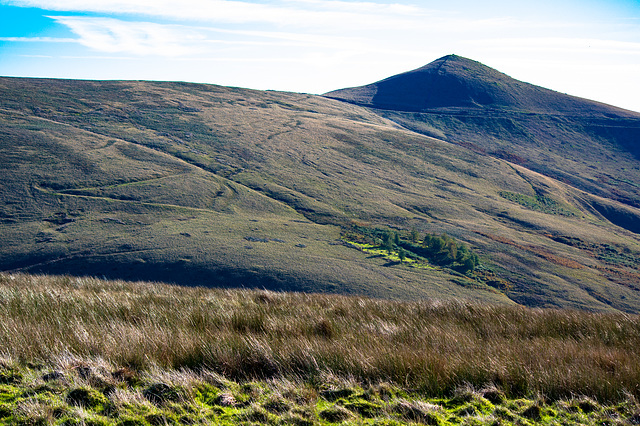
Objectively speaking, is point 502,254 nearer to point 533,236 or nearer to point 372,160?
point 533,236

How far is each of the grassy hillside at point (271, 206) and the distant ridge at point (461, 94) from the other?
51.2 m

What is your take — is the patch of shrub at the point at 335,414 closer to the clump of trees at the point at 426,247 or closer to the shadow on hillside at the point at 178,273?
the shadow on hillside at the point at 178,273

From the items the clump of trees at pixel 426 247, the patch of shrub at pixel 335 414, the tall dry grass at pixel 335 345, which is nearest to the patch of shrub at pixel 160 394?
the tall dry grass at pixel 335 345

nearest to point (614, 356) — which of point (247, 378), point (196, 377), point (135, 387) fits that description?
point (247, 378)

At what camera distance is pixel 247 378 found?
4008 mm

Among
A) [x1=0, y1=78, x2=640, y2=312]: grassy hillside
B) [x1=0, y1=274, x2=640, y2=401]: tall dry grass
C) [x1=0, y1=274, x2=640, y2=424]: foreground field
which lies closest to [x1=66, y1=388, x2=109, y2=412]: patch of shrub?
[x1=0, y1=274, x2=640, y2=424]: foreground field

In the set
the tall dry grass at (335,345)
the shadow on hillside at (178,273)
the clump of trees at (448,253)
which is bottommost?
the clump of trees at (448,253)

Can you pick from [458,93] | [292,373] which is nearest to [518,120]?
[458,93]

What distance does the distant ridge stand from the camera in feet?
415

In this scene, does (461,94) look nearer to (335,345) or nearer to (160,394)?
(335,345)

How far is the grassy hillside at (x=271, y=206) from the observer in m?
32.2

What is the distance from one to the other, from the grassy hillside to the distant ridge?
5120 centimetres

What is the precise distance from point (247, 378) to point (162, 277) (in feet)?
89.5

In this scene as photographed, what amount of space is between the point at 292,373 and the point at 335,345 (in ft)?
1.95
